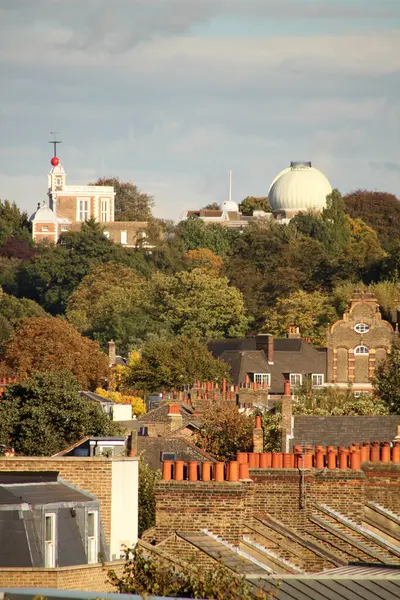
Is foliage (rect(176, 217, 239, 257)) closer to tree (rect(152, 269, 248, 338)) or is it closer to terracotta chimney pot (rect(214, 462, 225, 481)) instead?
tree (rect(152, 269, 248, 338))

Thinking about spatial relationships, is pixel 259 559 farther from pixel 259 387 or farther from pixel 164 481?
pixel 259 387

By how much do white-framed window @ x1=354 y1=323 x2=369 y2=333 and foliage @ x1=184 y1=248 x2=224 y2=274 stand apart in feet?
160

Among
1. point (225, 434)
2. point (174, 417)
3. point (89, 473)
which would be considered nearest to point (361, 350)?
point (174, 417)

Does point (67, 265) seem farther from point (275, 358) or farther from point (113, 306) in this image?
point (275, 358)

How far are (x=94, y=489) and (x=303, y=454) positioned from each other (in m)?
3.31

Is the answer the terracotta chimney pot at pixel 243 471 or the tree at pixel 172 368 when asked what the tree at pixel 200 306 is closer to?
the tree at pixel 172 368

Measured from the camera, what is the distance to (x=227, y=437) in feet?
200

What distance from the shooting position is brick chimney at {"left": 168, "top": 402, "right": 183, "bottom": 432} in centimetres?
6391

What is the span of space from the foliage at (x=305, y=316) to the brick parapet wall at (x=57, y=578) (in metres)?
104

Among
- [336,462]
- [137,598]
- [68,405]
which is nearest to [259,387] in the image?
[68,405]

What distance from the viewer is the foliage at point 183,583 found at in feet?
73.5

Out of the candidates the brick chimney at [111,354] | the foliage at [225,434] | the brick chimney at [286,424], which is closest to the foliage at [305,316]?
the brick chimney at [111,354]

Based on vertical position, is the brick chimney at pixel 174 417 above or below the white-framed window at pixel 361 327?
below

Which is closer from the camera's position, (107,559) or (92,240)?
(107,559)
